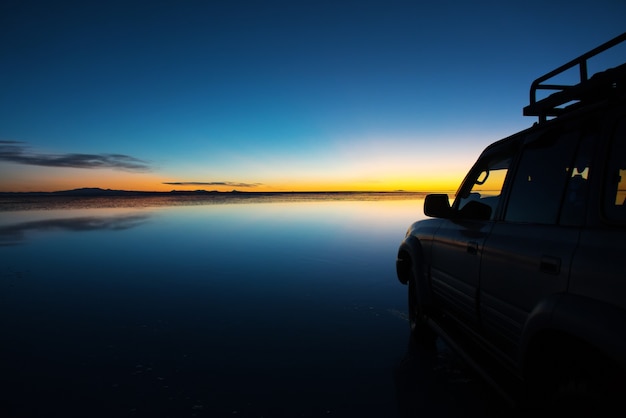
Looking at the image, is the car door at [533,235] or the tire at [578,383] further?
the car door at [533,235]

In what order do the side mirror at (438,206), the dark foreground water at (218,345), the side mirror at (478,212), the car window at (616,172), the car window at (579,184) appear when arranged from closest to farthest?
the car window at (616,172) → the car window at (579,184) → the side mirror at (478,212) → the dark foreground water at (218,345) → the side mirror at (438,206)

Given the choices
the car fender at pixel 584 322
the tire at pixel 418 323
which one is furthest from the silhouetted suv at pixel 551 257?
the tire at pixel 418 323

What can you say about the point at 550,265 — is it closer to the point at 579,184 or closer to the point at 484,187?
the point at 579,184

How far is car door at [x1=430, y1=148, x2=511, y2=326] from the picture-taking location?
288 centimetres

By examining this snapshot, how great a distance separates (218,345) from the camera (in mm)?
4336

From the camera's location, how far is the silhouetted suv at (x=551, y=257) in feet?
5.23

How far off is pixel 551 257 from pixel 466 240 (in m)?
1.10

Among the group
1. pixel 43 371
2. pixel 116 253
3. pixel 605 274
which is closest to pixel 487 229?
pixel 605 274

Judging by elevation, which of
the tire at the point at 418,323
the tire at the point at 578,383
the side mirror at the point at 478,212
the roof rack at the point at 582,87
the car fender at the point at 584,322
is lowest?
the tire at the point at 418,323

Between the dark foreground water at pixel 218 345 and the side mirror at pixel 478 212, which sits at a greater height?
the side mirror at pixel 478 212

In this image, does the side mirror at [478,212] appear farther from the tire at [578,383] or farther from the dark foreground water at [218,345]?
the dark foreground water at [218,345]

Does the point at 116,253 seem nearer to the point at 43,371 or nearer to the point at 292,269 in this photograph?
the point at 292,269

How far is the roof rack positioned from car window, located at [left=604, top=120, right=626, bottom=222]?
1.48 ft

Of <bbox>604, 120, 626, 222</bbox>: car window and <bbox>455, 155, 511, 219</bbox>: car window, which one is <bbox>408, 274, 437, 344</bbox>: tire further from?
<bbox>604, 120, 626, 222</bbox>: car window
